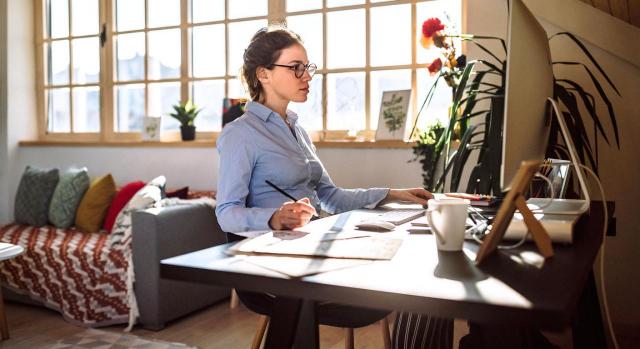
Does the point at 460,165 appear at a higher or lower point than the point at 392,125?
lower

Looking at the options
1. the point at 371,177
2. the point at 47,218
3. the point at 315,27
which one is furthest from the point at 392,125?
the point at 47,218

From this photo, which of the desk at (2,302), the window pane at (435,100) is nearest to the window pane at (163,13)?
the window pane at (435,100)

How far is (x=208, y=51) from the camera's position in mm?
4418

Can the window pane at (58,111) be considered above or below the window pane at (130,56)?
below

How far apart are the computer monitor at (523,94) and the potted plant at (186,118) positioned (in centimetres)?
324

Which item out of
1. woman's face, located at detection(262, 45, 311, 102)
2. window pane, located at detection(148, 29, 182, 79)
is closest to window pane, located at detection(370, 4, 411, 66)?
window pane, located at detection(148, 29, 182, 79)

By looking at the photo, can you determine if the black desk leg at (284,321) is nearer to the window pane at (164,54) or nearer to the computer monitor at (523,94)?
the computer monitor at (523,94)

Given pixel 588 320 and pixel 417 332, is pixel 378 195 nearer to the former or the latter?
pixel 417 332

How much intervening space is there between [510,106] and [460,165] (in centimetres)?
163

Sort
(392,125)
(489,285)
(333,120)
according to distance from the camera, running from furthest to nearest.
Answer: (333,120) → (392,125) → (489,285)

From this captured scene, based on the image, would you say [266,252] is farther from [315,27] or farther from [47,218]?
[47,218]

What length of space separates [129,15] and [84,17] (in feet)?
1.51

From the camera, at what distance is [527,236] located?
3.74ft

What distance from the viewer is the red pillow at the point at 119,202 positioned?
3959 mm
